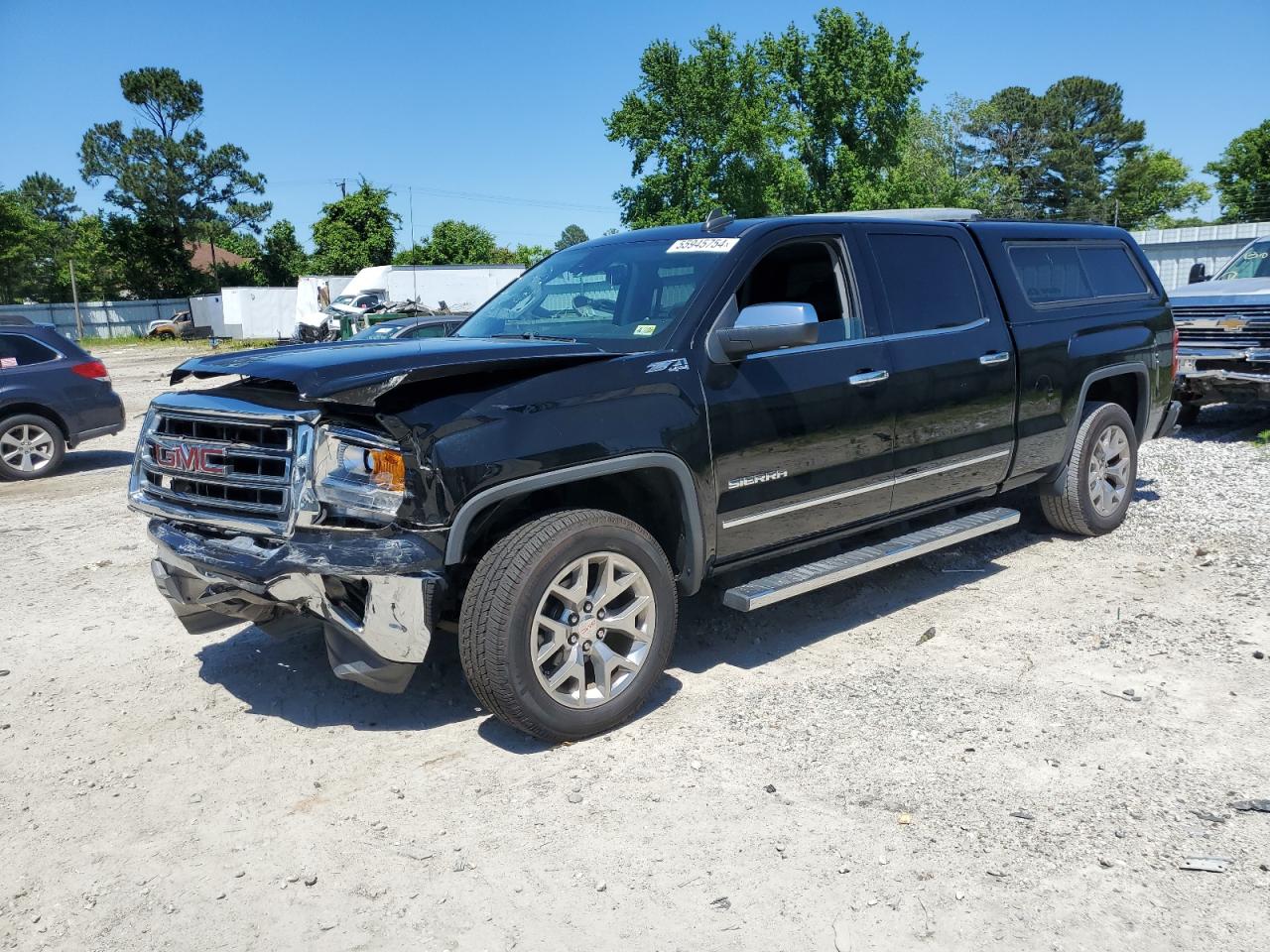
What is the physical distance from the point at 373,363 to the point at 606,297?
1.53m

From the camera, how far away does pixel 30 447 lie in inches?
425

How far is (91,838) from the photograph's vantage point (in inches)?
133

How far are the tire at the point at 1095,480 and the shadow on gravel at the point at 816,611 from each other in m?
Result: 0.35

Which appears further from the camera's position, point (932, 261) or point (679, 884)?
point (932, 261)

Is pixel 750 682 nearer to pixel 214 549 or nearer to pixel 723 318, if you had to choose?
pixel 723 318

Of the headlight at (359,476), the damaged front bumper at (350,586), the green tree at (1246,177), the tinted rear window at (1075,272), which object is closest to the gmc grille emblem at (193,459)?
the damaged front bumper at (350,586)

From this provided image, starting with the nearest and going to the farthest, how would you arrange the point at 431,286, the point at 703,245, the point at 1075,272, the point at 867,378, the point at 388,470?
the point at 388,470, the point at 703,245, the point at 867,378, the point at 1075,272, the point at 431,286

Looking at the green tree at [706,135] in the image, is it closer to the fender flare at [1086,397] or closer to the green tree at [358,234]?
the green tree at [358,234]

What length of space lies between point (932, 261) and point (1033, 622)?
1977mm

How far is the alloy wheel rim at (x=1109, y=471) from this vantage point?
6.67 meters

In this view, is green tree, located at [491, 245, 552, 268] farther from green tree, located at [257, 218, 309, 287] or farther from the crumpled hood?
the crumpled hood

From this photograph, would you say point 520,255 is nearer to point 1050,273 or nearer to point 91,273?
point 91,273

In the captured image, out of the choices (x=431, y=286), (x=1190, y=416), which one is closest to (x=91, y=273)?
(x=431, y=286)

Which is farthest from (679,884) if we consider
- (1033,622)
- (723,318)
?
(1033,622)
